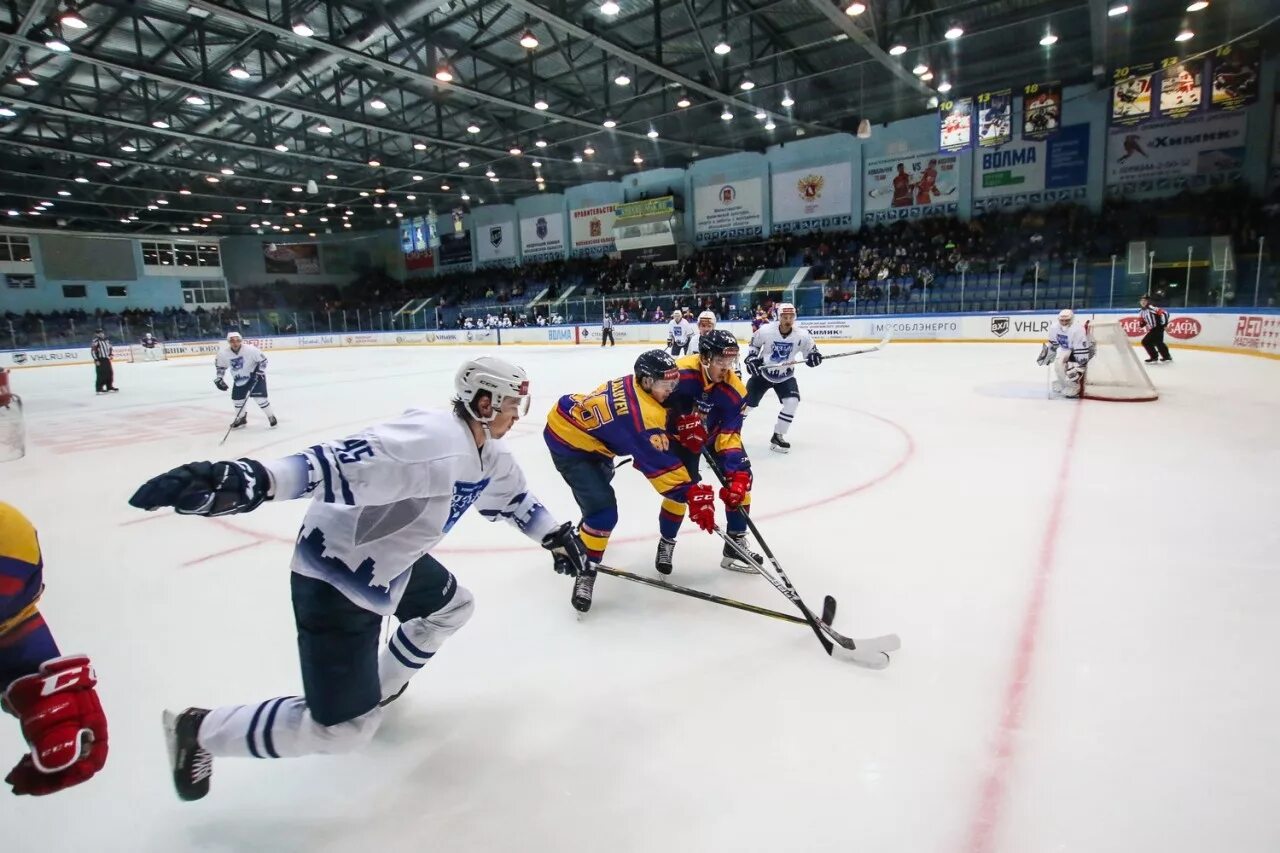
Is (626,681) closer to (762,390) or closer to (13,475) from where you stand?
(762,390)

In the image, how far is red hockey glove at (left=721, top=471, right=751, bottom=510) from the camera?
3027 mm

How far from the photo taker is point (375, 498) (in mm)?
1585

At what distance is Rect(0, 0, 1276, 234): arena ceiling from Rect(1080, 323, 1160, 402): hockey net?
680 centimetres

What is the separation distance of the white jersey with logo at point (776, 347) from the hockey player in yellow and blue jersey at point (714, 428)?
243 cm

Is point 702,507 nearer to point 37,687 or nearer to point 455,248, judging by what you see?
point 37,687

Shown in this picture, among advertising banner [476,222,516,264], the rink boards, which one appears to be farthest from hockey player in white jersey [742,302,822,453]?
advertising banner [476,222,516,264]

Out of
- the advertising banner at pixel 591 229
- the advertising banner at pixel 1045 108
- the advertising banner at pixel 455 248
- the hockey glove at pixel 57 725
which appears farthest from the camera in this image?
the advertising banner at pixel 455 248

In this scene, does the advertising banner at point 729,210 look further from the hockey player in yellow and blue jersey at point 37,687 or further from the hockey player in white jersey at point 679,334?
the hockey player in yellow and blue jersey at point 37,687

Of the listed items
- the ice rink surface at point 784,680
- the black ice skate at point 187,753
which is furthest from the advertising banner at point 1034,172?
the black ice skate at point 187,753

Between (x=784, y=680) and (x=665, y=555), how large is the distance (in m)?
1.07

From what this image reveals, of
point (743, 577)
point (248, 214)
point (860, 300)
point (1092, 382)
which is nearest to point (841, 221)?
point (860, 300)

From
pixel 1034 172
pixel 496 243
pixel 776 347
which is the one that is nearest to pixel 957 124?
pixel 1034 172

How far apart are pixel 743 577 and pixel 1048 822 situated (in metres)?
1.71

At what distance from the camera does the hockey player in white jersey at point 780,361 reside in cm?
584
